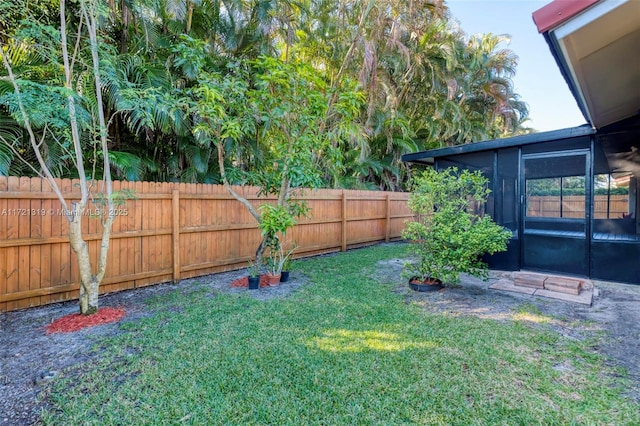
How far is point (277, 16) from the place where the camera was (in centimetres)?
651

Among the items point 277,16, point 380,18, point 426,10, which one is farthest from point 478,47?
point 277,16

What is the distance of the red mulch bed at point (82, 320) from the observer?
305 cm

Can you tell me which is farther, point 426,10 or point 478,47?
point 478,47

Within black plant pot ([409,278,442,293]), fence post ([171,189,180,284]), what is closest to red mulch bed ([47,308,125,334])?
fence post ([171,189,180,284])

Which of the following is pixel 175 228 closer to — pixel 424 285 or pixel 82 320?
pixel 82 320

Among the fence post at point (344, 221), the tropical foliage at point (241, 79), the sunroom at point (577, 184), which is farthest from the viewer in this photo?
the fence post at point (344, 221)

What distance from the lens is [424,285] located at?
14.4 feet

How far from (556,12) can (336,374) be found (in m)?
2.56

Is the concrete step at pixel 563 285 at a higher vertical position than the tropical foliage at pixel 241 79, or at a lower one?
lower

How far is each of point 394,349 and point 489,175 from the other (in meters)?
4.35

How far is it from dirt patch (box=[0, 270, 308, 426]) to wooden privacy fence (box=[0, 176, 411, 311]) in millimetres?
247

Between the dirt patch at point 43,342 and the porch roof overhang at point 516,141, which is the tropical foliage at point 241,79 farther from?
the porch roof overhang at point 516,141

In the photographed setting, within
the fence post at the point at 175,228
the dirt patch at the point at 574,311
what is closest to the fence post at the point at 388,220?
the dirt patch at the point at 574,311

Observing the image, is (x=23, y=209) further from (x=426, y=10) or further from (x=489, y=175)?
(x=426, y=10)
